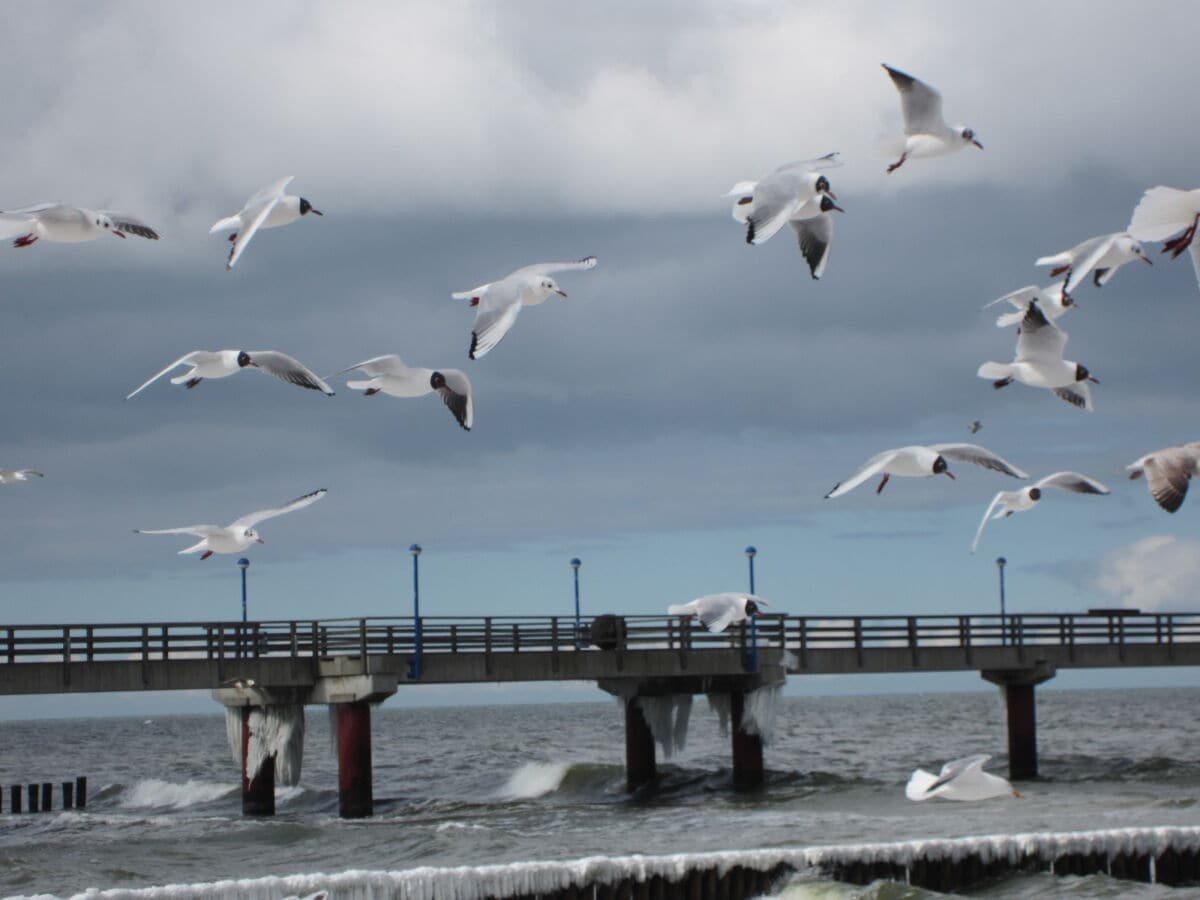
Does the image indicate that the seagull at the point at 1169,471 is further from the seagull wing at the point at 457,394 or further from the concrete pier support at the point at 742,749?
the concrete pier support at the point at 742,749

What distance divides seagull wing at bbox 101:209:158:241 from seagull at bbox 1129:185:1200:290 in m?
9.18

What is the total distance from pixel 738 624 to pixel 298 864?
12857mm

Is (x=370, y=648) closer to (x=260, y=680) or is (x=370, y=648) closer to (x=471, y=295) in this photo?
(x=260, y=680)

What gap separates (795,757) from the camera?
5522 cm

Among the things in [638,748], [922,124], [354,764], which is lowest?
[638,748]

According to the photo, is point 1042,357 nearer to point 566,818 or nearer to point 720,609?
point 720,609

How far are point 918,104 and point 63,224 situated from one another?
25.8 feet

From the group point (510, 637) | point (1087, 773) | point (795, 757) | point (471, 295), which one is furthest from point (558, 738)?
point (471, 295)

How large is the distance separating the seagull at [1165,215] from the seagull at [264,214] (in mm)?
6598

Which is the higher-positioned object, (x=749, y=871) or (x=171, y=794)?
(x=749, y=871)

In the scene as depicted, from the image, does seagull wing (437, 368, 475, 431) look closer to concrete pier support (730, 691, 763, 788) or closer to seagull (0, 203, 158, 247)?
seagull (0, 203, 158, 247)

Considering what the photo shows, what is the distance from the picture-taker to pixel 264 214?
47.7 feet

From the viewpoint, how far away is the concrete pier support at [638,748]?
3725 centimetres

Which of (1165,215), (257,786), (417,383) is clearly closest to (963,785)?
(417,383)
